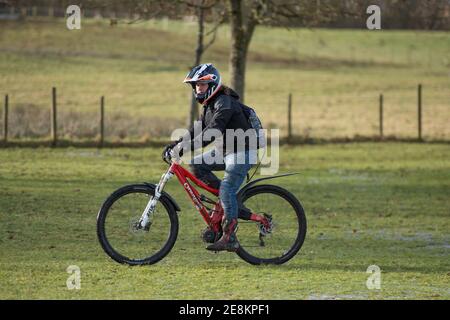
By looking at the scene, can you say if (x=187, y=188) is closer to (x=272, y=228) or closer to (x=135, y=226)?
Answer: (x=135, y=226)

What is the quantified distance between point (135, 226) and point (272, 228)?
1419 mm

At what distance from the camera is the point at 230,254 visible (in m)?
11.6

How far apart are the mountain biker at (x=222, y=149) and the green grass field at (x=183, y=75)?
17.0 metres

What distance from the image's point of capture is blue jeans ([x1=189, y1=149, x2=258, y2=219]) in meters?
10.2

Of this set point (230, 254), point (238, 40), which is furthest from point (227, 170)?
point (238, 40)

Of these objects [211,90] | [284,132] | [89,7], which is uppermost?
[89,7]

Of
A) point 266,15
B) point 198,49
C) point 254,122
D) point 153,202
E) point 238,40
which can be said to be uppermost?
point 266,15

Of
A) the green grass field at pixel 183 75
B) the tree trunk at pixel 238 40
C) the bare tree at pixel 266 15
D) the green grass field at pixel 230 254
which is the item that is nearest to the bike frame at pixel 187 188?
the green grass field at pixel 230 254

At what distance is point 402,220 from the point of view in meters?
15.3

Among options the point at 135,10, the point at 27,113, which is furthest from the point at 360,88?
the point at 135,10

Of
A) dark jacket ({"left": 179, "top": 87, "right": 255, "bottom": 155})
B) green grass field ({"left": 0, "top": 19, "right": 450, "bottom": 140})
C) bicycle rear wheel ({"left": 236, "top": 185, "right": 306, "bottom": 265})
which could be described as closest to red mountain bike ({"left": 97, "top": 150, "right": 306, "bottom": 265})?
bicycle rear wheel ({"left": 236, "top": 185, "right": 306, "bottom": 265})

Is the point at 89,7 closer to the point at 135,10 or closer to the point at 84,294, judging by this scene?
the point at 135,10

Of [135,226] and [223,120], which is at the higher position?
[223,120]

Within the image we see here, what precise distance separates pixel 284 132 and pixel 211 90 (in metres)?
23.5
